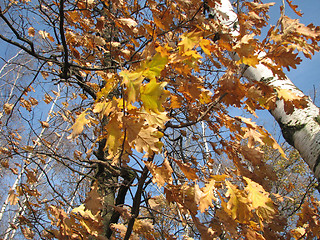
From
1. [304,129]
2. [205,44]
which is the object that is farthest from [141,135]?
[304,129]

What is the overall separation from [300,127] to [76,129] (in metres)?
1.50

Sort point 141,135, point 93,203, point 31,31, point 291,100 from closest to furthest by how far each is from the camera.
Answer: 1. point 141,135
2. point 291,100
3. point 93,203
4. point 31,31

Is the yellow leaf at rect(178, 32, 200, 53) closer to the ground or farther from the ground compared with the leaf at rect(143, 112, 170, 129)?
farther from the ground

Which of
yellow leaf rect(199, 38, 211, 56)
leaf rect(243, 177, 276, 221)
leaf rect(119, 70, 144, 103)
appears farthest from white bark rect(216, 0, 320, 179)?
leaf rect(119, 70, 144, 103)

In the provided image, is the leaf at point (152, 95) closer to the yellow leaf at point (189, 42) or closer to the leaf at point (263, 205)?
the yellow leaf at point (189, 42)

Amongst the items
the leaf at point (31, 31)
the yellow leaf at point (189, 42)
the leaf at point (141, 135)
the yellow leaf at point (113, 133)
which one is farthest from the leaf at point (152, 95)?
the leaf at point (31, 31)

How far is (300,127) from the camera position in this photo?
4.73ft

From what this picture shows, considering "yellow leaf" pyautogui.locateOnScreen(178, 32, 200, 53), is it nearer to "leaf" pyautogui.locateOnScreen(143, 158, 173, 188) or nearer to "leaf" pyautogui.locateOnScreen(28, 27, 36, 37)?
"leaf" pyautogui.locateOnScreen(143, 158, 173, 188)

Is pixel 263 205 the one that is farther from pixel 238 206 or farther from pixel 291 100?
pixel 291 100

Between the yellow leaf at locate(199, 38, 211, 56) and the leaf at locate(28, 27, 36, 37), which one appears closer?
the yellow leaf at locate(199, 38, 211, 56)

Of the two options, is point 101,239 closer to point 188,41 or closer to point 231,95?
point 231,95

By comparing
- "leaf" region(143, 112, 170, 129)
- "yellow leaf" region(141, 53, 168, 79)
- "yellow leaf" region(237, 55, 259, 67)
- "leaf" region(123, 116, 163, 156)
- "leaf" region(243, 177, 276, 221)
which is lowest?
"leaf" region(243, 177, 276, 221)

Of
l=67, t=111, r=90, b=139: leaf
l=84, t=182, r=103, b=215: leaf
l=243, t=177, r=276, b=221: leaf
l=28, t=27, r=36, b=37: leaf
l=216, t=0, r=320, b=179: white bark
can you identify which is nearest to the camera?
l=243, t=177, r=276, b=221: leaf

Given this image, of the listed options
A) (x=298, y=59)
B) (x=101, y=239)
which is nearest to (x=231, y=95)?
(x=298, y=59)
